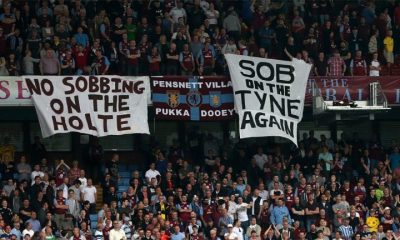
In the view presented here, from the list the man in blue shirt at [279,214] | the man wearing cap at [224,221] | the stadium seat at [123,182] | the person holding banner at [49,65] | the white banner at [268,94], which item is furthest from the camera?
the stadium seat at [123,182]

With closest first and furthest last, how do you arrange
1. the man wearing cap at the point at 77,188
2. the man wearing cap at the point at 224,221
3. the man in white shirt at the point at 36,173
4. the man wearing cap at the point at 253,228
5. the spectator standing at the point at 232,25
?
the man wearing cap at the point at 253,228 < the man wearing cap at the point at 224,221 < the man wearing cap at the point at 77,188 < the man in white shirt at the point at 36,173 < the spectator standing at the point at 232,25

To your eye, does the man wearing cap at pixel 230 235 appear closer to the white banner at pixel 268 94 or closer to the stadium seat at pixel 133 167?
the white banner at pixel 268 94

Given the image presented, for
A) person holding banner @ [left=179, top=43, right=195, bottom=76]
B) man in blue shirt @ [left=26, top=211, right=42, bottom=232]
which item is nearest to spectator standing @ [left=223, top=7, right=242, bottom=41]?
person holding banner @ [left=179, top=43, right=195, bottom=76]

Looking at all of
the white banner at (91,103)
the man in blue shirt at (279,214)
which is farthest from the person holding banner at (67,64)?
the man in blue shirt at (279,214)

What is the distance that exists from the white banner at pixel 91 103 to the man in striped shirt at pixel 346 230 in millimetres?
5596

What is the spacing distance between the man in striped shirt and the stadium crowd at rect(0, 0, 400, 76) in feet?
15.4

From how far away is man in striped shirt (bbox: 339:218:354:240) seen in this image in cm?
4074

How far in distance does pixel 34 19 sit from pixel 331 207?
923 centimetres

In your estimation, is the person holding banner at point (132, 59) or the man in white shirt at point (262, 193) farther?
the person holding banner at point (132, 59)

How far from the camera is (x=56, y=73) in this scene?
4200 centimetres

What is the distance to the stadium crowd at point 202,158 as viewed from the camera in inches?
1569

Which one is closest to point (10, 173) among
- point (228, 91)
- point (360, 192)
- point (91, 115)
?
point (91, 115)

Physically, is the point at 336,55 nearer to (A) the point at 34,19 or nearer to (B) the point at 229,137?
(B) the point at 229,137

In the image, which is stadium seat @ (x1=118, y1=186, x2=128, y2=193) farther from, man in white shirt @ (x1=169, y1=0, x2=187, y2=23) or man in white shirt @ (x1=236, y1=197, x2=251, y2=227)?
man in white shirt @ (x1=169, y1=0, x2=187, y2=23)
